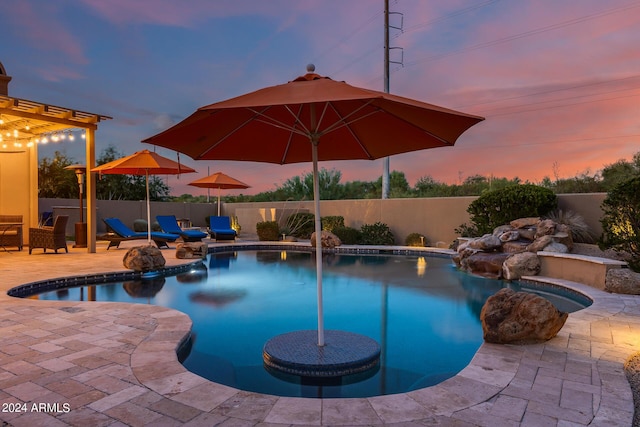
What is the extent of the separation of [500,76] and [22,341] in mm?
14962

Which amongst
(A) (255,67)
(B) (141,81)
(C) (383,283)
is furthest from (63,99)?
(C) (383,283)

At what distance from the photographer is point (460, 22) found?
17969 mm

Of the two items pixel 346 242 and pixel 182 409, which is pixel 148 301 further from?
pixel 346 242

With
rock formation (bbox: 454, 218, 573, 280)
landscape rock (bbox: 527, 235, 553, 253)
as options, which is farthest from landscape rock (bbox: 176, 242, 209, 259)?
landscape rock (bbox: 527, 235, 553, 253)

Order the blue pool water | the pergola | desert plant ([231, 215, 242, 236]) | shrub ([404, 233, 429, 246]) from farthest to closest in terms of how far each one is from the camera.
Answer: desert plant ([231, 215, 242, 236]) → shrub ([404, 233, 429, 246]) → the pergola → the blue pool water

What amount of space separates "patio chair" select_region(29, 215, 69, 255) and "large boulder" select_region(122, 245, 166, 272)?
326cm

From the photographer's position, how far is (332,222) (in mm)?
15984

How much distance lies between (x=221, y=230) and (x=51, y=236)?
543cm

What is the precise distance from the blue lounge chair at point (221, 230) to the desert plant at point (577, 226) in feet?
32.6

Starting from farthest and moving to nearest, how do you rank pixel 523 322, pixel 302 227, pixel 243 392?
1. pixel 302 227
2. pixel 523 322
3. pixel 243 392

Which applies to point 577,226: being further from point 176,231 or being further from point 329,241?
point 176,231

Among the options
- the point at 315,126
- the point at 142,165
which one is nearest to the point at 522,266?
the point at 315,126

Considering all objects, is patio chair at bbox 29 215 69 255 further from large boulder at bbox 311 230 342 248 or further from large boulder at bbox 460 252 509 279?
large boulder at bbox 460 252 509 279

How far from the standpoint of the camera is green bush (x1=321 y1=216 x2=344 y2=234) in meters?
15.8
